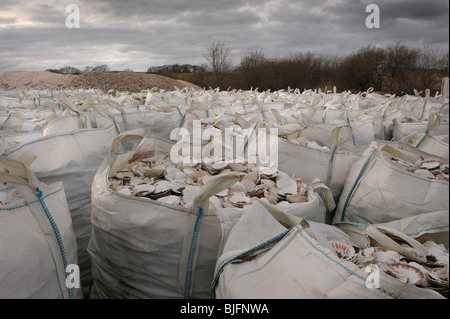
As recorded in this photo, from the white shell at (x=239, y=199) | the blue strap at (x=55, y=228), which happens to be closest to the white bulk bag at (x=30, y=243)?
the blue strap at (x=55, y=228)

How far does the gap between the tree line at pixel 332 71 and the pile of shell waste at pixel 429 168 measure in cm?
493

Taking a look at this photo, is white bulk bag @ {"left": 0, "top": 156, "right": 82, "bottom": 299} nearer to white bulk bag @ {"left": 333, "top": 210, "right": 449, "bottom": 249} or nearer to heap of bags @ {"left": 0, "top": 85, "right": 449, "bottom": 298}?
heap of bags @ {"left": 0, "top": 85, "right": 449, "bottom": 298}

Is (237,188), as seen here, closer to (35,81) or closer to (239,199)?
(239,199)

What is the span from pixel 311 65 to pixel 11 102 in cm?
1004

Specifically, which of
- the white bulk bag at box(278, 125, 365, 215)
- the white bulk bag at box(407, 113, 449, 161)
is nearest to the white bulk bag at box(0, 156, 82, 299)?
the white bulk bag at box(278, 125, 365, 215)

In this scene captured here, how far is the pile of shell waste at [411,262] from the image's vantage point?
685 mm

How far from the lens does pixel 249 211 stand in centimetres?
88

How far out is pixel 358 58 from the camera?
9398mm

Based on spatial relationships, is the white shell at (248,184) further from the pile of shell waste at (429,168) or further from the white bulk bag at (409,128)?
the white bulk bag at (409,128)

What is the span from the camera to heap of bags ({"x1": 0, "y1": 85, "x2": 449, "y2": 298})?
681 mm

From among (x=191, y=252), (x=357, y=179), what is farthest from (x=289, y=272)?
(x=357, y=179)

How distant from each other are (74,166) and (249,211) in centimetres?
108
